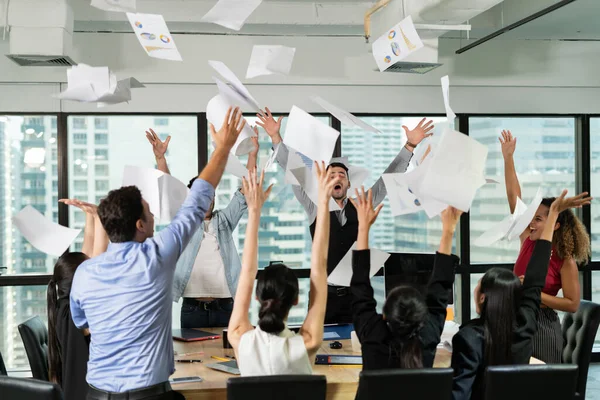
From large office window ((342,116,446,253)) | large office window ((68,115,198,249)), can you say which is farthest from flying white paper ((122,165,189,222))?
large office window ((342,116,446,253))

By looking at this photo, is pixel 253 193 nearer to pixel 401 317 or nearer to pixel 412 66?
pixel 401 317

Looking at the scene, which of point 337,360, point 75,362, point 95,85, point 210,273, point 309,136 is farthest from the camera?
point 210,273

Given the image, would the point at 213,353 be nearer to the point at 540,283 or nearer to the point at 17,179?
the point at 540,283

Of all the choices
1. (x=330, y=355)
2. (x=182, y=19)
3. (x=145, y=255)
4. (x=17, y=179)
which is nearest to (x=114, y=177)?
(x=17, y=179)

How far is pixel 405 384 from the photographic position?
216cm

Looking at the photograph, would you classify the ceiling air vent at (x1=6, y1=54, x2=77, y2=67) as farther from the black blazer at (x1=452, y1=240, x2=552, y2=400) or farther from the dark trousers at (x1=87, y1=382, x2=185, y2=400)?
the black blazer at (x1=452, y1=240, x2=552, y2=400)

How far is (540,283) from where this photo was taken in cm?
263

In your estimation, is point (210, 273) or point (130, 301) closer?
point (130, 301)

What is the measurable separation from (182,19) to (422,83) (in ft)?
7.08

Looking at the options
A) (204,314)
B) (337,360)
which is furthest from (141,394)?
(204,314)

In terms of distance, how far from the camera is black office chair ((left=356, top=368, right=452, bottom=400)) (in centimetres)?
213

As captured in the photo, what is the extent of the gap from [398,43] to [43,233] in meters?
2.05

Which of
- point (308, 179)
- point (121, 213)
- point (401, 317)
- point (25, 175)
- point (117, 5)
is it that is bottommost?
point (401, 317)

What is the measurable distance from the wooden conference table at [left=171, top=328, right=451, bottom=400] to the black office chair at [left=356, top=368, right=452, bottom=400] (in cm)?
42
